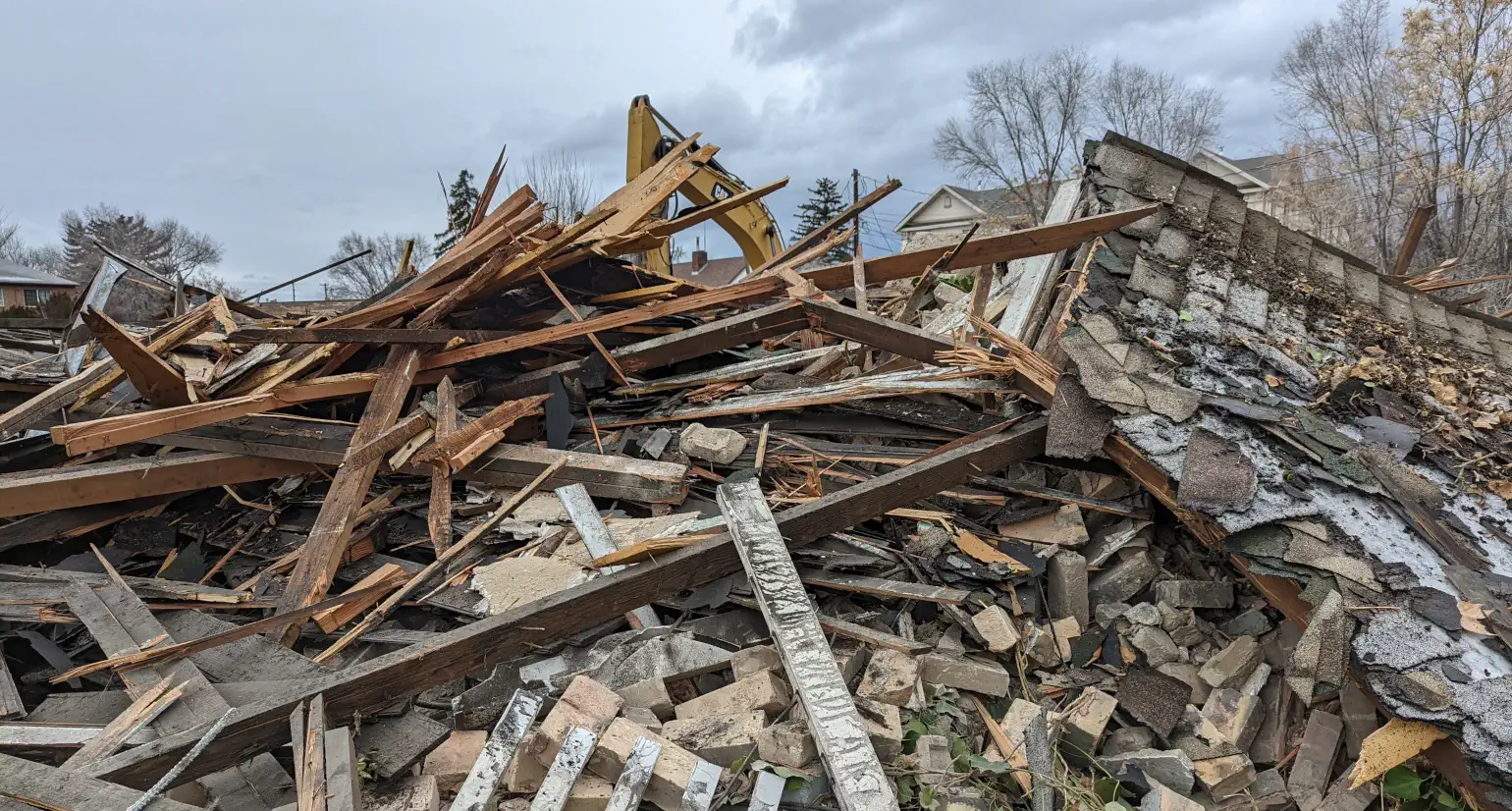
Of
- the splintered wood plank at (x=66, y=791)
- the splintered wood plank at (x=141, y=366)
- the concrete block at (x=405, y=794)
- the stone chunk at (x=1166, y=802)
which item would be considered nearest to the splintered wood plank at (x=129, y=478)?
the splintered wood plank at (x=141, y=366)

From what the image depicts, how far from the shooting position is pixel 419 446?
3.97 m

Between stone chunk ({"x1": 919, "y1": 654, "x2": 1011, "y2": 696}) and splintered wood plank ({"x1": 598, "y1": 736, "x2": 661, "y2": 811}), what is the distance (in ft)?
3.88

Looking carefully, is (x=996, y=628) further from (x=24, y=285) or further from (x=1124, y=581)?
(x=24, y=285)

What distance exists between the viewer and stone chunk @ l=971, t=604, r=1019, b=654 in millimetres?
3189

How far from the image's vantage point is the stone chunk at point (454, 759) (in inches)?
102

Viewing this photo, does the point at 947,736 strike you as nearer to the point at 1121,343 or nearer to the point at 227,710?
the point at 1121,343

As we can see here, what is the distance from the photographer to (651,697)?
111 inches

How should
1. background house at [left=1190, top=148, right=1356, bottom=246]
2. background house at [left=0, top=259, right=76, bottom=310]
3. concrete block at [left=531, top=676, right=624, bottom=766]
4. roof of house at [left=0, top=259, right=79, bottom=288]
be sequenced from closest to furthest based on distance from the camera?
concrete block at [left=531, top=676, right=624, bottom=766]
background house at [left=1190, top=148, right=1356, bottom=246]
roof of house at [left=0, top=259, right=79, bottom=288]
background house at [left=0, top=259, right=76, bottom=310]

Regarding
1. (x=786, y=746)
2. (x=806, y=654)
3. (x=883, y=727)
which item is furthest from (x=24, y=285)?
(x=883, y=727)

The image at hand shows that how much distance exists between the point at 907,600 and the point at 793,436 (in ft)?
3.93

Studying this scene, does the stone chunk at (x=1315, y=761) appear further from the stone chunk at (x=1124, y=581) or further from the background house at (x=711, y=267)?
the background house at (x=711, y=267)

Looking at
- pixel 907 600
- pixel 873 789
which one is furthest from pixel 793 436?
pixel 873 789

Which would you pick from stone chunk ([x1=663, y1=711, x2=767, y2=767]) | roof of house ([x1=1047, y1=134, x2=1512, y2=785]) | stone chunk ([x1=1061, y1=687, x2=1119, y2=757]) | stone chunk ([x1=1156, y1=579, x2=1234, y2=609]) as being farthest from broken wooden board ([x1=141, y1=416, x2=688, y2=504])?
stone chunk ([x1=1156, y1=579, x2=1234, y2=609])

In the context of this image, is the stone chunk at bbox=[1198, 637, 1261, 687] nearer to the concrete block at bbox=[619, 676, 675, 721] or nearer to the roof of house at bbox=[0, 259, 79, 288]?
the concrete block at bbox=[619, 676, 675, 721]
